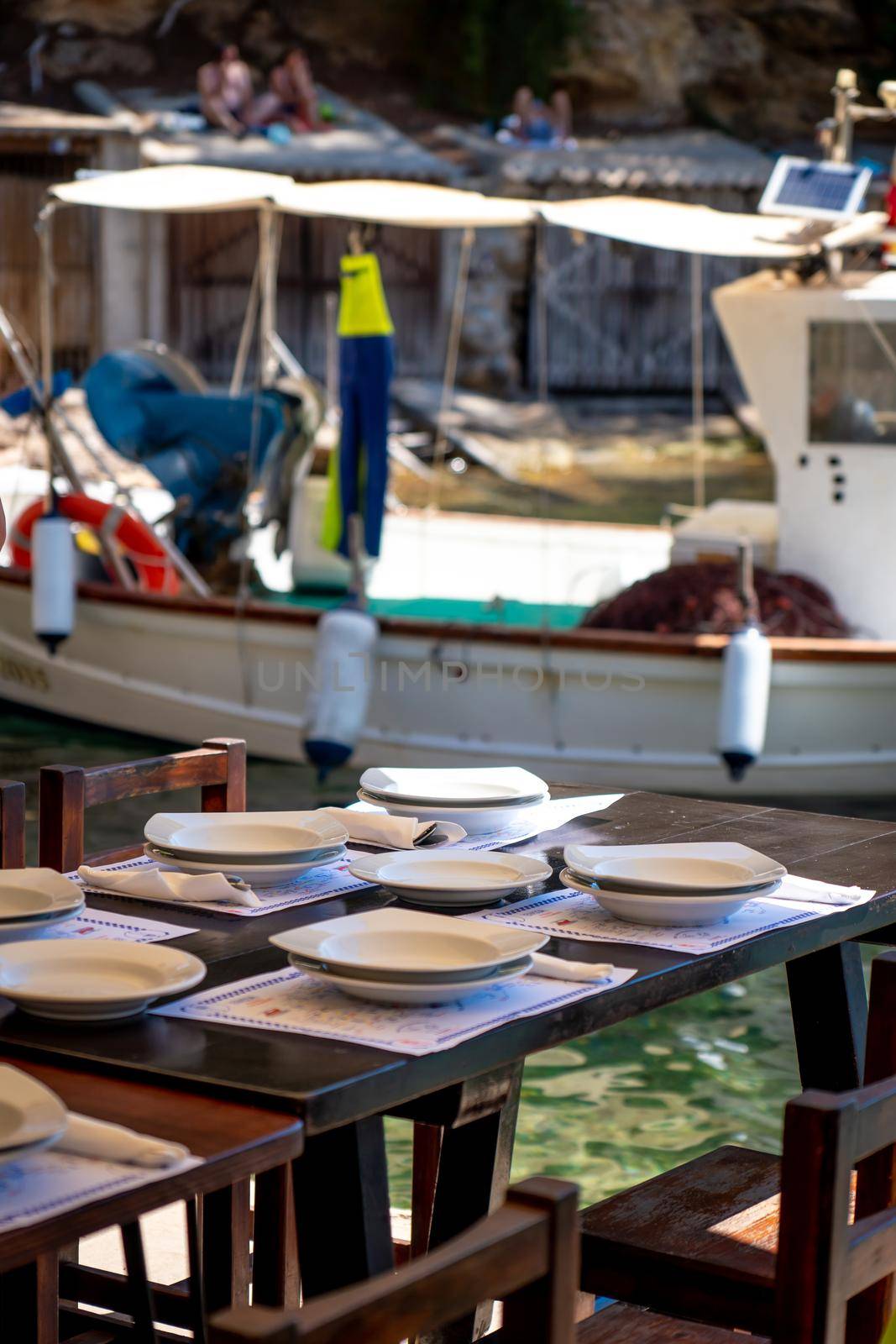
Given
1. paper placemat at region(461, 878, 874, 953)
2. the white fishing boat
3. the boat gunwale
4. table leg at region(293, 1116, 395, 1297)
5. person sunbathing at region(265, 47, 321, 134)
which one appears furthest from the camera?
person sunbathing at region(265, 47, 321, 134)

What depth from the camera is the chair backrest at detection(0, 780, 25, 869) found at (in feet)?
8.47

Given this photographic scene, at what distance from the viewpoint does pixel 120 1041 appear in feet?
5.34

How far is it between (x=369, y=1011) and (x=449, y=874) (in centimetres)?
41

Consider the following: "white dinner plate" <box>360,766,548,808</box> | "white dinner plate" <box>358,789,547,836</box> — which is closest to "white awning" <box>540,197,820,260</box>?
"white dinner plate" <box>360,766,548,808</box>

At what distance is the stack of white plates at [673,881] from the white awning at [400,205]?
509cm

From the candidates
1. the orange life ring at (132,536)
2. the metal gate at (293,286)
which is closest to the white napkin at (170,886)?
the orange life ring at (132,536)

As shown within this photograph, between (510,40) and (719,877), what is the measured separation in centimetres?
2200

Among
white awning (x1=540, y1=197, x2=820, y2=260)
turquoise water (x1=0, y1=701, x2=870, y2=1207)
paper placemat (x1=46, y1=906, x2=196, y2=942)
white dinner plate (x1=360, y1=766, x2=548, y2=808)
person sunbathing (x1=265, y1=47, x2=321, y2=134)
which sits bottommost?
turquoise water (x1=0, y1=701, x2=870, y2=1207)

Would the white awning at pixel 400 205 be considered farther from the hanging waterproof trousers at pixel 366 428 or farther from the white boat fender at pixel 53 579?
the white boat fender at pixel 53 579

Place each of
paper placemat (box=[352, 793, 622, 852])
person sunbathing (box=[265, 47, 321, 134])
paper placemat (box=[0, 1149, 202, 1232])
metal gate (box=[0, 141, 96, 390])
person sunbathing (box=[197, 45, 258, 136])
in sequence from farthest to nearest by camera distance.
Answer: person sunbathing (box=[265, 47, 321, 134]), person sunbathing (box=[197, 45, 258, 136]), metal gate (box=[0, 141, 96, 390]), paper placemat (box=[352, 793, 622, 852]), paper placemat (box=[0, 1149, 202, 1232])

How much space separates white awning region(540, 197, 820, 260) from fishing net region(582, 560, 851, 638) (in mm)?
1222

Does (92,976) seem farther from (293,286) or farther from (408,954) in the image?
(293,286)

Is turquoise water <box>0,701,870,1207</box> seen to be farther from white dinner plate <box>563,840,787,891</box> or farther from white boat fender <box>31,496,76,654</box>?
white boat fender <box>31,496,76,654</box>

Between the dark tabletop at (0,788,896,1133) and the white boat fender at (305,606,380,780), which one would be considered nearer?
the dark tabletop at (0,788,896,1133)
